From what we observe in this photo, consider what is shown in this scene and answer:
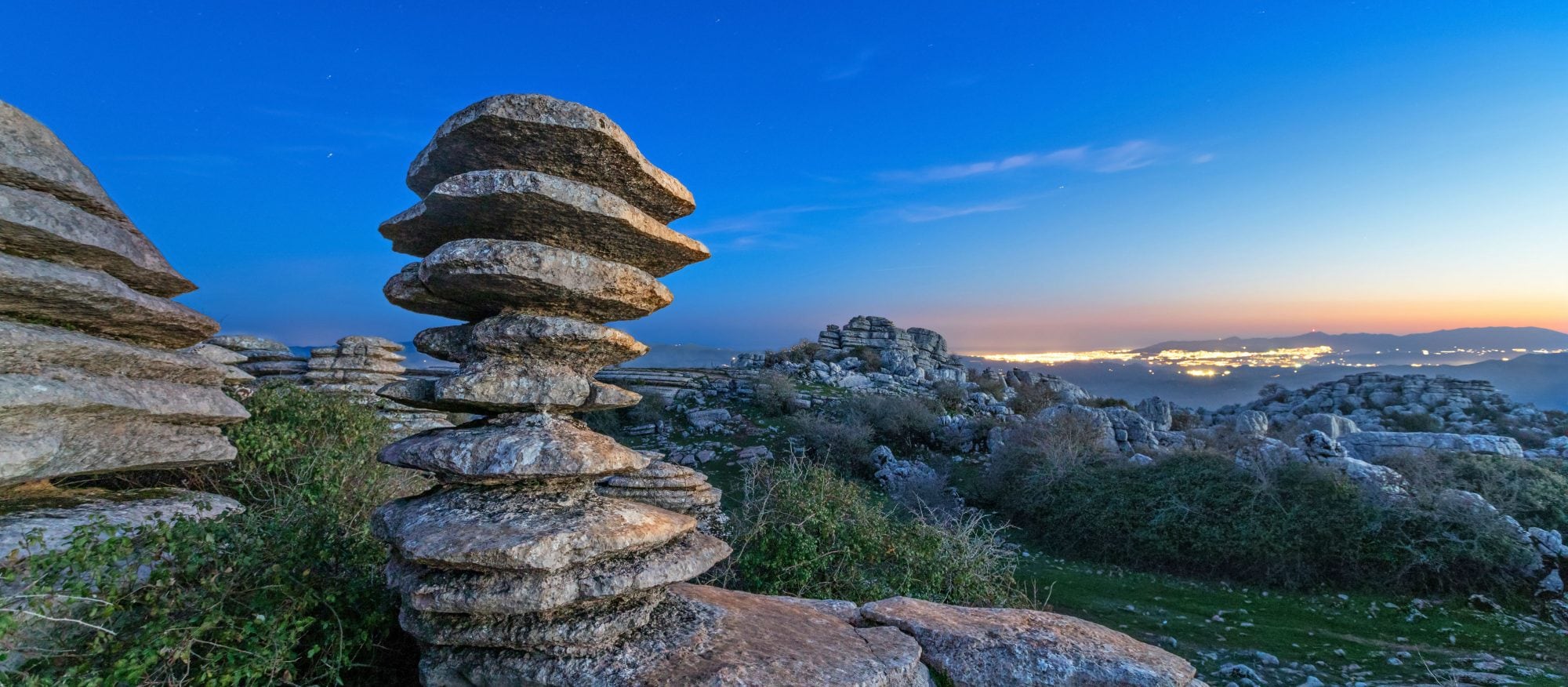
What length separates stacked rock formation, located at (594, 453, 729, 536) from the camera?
826 centimetres

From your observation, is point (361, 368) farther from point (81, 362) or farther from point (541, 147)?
point (541, 147)

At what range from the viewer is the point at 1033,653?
388 cm

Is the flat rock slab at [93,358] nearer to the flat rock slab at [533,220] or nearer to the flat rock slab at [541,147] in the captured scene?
the flat rock slab at [533,220]

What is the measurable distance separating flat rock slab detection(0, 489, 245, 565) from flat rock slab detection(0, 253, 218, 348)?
1384 mm

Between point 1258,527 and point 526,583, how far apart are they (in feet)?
39.1

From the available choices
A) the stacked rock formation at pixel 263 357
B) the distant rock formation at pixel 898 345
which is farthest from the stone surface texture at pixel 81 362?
the distant rock formation at pixel 898 345

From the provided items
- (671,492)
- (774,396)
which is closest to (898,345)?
(774,396)

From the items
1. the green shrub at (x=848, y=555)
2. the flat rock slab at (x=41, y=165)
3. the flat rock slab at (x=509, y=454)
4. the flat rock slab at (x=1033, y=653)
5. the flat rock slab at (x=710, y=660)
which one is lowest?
the green shrub at (x=848, y=555)

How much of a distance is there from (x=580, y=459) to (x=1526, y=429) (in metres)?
32.9

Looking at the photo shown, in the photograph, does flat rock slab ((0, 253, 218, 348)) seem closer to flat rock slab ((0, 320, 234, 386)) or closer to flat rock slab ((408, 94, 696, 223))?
flat rock slab ((0, 320, 234, 386))

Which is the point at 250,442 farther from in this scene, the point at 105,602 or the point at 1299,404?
the point at 1299,404

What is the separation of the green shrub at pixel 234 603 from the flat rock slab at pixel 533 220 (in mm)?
2054

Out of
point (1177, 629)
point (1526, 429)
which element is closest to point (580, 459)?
point (1177, 629)

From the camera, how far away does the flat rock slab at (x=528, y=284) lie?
3.72 m
